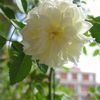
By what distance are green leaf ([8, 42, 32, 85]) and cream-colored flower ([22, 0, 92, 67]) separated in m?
0.09

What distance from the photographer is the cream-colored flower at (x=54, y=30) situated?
530 mm

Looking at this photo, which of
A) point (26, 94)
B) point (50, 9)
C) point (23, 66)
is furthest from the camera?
point (26, 94)

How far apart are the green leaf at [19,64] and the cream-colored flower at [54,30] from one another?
93mm

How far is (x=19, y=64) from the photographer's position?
0.64m

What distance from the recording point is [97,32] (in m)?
0.61

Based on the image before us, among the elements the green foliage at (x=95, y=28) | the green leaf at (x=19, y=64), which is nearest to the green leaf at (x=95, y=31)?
the green foliage at (x=95, y=28)

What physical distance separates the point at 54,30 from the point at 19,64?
14 cm

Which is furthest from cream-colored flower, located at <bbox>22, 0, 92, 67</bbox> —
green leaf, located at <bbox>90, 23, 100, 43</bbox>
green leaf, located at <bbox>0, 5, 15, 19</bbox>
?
green leaf, located at <bbox>0, 5, 15, 19</bbox>

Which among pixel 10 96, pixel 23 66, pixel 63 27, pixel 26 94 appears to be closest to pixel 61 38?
pixel 63 27

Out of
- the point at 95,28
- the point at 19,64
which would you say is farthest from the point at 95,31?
the point at 19,64

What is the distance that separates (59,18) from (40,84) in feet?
1.61

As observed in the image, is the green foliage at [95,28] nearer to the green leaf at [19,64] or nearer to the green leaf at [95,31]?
the green leaf at [95,31]

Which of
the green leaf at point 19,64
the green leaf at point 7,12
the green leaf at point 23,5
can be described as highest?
the green leaf at point 23,5

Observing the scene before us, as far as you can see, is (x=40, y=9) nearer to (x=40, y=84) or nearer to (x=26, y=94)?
(x=40, y=84)
